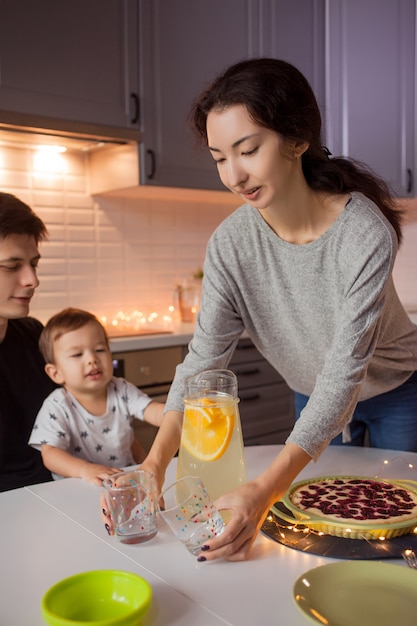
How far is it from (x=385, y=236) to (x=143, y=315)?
2.27 m

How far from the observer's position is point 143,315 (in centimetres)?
340

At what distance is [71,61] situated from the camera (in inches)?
104

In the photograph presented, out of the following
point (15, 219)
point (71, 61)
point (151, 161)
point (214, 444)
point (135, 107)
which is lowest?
point (214, 444)

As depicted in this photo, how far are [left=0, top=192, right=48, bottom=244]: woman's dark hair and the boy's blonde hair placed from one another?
0.78ft

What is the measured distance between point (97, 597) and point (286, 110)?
2.93ft

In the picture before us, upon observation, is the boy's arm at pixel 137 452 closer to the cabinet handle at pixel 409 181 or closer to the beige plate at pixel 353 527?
the beige plate at pixel 353 527

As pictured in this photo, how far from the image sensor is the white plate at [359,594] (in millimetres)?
757

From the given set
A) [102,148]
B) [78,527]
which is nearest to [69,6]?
[102,148]

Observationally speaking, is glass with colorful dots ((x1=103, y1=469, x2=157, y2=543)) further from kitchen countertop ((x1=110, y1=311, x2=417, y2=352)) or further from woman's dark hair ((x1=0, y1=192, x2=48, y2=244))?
kitchen countertop ((x1=110, y1=311, x2=417, y2=352))

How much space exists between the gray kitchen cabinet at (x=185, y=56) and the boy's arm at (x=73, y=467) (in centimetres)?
161

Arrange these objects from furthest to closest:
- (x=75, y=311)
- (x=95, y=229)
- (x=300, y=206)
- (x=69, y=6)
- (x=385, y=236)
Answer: (x=95, y=229) < (x=69, y=6) < (x=75, y=311) < (x=300, y=206) < (x=385, y=236)

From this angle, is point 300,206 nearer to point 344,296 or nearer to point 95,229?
point 344,296

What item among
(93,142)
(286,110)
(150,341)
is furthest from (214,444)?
(93,142)

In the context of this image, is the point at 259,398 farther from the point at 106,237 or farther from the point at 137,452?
the point at 137,452
